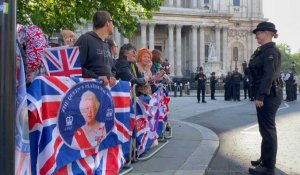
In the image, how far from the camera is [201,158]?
690 centimetres

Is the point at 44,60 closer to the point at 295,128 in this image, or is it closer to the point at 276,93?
the point at 276,93

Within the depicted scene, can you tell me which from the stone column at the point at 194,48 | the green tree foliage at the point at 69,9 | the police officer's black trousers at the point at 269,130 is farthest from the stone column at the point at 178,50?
the police officer's black trousers at the point at 269,130

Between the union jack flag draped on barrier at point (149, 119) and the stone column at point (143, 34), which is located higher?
the stone column at point (143, 34)

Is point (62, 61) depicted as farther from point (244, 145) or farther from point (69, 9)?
point (69, 9)

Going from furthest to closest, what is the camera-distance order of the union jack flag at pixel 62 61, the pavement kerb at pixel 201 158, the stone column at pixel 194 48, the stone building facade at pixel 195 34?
the stone column at pixel 194 48
the stone building facade at pixel 195 34
the pavement kerb at pixel 201 158
the union jack flag at pixel 62 61

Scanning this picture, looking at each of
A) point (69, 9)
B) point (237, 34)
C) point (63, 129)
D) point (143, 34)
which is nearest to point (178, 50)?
point (143, 34)

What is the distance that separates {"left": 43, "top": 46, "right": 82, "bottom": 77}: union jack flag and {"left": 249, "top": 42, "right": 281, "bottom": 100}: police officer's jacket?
2.87 meters

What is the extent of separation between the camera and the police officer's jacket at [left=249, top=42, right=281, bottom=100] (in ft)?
20.3

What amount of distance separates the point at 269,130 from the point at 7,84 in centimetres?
437

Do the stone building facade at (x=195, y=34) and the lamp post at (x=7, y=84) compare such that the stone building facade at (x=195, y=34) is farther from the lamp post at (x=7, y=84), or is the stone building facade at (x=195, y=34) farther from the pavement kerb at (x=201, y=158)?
the lamp post at (x=7, y=84)

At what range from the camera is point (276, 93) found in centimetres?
635

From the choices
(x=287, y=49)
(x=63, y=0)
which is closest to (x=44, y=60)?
(x=63, y=0)

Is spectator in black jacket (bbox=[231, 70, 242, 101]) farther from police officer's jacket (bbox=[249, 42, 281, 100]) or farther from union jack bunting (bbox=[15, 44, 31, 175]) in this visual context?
union jack bunting (bbox=[15, 44, 31, 175])

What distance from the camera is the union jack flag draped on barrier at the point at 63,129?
388 cm
